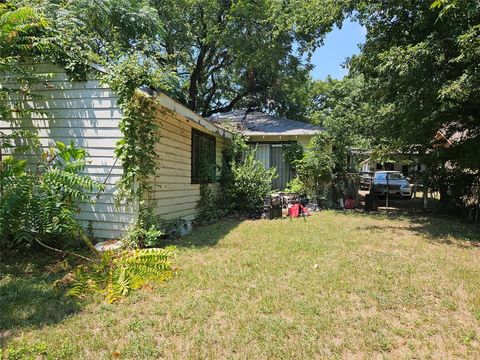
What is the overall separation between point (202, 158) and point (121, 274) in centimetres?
583

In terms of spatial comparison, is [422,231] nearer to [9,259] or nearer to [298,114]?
[9,259]

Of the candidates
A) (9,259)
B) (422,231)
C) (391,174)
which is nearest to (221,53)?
(391,174)

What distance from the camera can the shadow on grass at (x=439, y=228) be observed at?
759cm

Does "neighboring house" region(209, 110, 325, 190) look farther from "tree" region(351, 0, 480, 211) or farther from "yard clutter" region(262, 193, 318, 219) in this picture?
"tree" region(351, 0, 480, 211)

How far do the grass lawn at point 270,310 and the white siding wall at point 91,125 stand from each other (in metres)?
1.43

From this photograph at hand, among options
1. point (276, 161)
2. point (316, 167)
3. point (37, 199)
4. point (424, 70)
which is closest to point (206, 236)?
point (37, 199)

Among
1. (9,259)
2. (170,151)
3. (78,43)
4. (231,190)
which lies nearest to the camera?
(9,259)

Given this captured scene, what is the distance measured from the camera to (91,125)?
6.45m

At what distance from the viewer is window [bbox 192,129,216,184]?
9.45m

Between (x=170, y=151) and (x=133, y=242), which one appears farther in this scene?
(x=170, y=151)

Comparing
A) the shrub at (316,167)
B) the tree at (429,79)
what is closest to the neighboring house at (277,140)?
the shrub at (316,167)

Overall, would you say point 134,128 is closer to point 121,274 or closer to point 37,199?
point 37,199

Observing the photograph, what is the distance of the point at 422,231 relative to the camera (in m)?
8.58

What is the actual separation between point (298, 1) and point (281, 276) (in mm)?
10663
